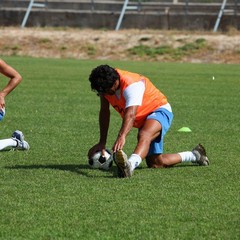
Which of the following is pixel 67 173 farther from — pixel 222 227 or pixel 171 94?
pixel 171 94

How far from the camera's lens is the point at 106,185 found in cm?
1041

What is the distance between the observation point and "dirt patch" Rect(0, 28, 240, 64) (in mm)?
42656

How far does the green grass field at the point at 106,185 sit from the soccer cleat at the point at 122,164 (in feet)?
0.37

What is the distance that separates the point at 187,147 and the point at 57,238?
6.47 metres

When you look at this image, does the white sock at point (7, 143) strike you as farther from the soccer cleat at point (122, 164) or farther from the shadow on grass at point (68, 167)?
the soccer cleat at point (122, 164)

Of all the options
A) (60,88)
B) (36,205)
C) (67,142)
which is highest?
(36,205)

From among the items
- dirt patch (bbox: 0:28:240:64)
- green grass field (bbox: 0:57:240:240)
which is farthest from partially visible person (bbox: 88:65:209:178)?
dirt patch (bbox: 0:28:240:64)

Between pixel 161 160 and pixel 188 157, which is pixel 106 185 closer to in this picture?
pixel 161 160

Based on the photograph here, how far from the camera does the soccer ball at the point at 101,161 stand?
455 inches

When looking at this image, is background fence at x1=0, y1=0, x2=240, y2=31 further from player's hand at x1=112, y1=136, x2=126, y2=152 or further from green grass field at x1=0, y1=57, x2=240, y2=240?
player's hand at x1=112, y1=136, x2=126, y2=152

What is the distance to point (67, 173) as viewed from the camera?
36.9 feet

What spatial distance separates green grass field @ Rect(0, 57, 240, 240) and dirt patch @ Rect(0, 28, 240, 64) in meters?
22.3

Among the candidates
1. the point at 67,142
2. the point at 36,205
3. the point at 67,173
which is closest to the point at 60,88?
the point at 67,142

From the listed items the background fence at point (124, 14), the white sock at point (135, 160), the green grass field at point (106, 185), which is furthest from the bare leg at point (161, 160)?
the background fence at point (124, 14)
